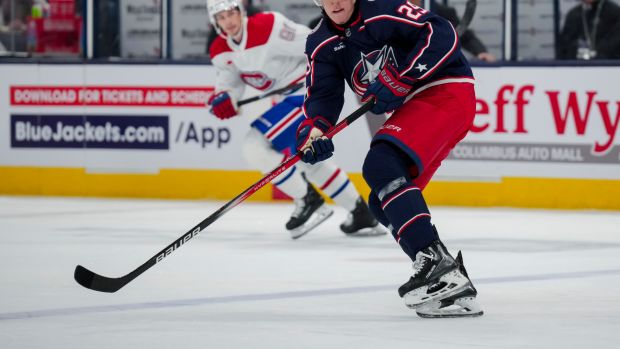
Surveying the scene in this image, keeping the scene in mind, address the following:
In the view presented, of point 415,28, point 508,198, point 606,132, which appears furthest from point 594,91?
point 415,28

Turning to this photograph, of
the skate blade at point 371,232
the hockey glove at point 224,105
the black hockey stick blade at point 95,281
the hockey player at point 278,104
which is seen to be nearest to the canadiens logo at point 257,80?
the hockey player at point 278,104

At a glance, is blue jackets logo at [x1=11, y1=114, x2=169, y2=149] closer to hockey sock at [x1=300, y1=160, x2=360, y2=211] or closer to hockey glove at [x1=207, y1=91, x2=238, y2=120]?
hockey glove at [x1=207, y1=91, x2=238, y2=120]

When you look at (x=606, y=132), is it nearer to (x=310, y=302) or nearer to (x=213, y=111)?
(x=213, y=111)

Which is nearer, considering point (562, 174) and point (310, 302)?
point (310, 302)

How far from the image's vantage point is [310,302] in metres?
4.15

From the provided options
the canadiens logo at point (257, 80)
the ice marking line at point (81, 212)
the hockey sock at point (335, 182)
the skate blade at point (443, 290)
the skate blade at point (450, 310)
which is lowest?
the ice marking line at point (81, 212)

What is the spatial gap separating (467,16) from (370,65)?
3942 mm

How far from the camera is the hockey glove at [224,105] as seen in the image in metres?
6.49

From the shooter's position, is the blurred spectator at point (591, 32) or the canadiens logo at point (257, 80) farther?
the blurred spectator at point (591, 32)

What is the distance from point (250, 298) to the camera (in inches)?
168

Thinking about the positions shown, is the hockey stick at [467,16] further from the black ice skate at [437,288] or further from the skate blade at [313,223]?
the black ice skate at [437,288]

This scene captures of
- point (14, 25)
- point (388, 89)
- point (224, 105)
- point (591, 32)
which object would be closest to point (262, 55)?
point (224, 105)

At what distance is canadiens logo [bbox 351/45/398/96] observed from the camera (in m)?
4.08

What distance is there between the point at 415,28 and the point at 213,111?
8.92ft
